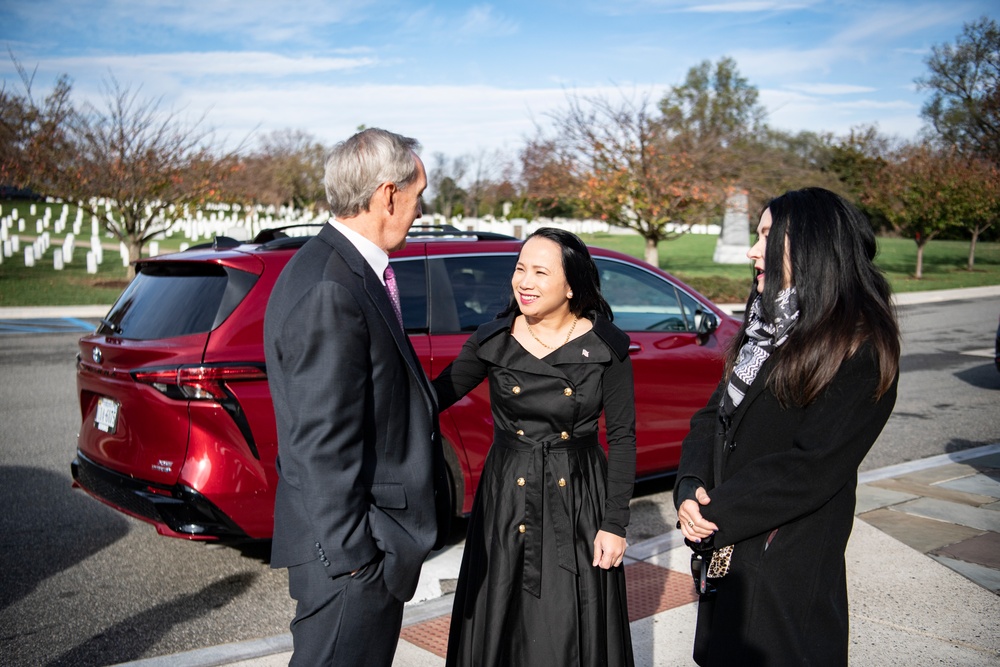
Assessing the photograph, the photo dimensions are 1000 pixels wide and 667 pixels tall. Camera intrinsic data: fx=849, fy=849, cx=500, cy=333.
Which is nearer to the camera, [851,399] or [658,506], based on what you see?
[851,399]

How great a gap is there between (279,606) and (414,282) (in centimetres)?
191

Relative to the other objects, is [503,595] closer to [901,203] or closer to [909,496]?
[909,496]

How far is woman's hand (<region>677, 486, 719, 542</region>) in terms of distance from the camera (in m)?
2.31

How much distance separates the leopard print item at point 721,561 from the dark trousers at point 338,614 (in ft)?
2.92

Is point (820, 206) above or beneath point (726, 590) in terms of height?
above

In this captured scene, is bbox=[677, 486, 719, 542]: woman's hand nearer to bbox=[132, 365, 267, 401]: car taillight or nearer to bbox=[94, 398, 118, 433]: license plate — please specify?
bbox=[132, 365, 267, 401]: car taillight

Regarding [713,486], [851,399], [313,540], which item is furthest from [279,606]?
[851,399]

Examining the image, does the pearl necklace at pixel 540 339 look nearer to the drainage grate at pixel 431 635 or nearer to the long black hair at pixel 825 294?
the long black hair at pixel 825 294

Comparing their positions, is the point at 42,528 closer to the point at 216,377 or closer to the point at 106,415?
the point at 106,415

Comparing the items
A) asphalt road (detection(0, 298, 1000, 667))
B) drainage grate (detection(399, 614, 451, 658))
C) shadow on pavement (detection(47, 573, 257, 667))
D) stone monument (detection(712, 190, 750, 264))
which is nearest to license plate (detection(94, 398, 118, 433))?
asphalt road (detection(0, 298, 1000, 667))

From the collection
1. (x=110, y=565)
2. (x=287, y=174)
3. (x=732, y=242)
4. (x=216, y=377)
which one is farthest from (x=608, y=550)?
(x=287, y=174)

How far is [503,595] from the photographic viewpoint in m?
2.72

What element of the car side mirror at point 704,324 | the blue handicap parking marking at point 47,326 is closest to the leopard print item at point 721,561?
the car side mirror at point 704,324

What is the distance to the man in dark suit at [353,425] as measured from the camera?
2064 mm
